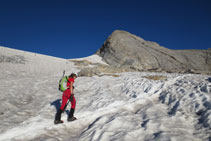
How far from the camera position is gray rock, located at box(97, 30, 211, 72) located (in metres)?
35.1

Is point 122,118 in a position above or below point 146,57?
below

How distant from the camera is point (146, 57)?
36562 millimetres

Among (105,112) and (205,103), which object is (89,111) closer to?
(105,112)

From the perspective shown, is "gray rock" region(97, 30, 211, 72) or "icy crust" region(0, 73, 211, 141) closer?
"icy crust" region(0, 73, 211, 141)

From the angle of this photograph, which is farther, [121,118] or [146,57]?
[146,57]

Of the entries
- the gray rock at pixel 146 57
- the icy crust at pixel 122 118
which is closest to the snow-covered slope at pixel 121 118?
the icy crust at pixel 122 118

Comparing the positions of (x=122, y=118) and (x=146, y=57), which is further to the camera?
(x=146, y=57)

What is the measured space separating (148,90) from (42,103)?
19.5ft

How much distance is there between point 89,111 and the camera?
599cm

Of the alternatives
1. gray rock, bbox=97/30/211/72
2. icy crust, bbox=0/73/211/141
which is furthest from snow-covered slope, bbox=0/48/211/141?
gray rock, bbox=97/30/211/72

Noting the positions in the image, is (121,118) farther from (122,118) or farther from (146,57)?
(146,57)

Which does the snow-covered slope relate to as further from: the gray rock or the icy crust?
the gray rock

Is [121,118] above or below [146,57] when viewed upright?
below

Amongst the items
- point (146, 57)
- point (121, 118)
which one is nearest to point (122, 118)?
point (121, 118)
